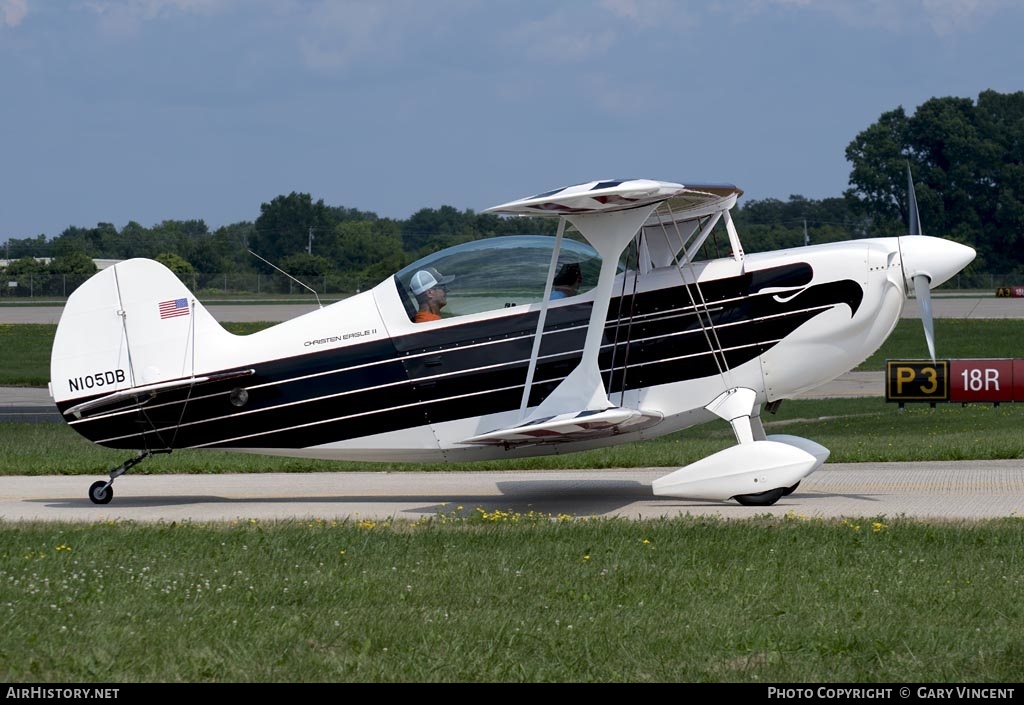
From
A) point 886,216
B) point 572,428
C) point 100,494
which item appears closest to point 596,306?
point 572,428

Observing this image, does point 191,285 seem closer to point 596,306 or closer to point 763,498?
point 596,306

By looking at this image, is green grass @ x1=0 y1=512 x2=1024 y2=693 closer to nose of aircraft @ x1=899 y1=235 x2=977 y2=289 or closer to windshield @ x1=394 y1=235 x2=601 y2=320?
windshield @ x1=394 y1=235 x2=601 y2=320

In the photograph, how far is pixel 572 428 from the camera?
1073 cm

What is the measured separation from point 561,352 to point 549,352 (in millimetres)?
113

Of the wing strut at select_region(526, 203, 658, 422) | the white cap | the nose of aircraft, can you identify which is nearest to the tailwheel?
the wing strut at select_region(526, 203, 658, 422)

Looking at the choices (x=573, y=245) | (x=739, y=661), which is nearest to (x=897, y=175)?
(x=573, y=245)

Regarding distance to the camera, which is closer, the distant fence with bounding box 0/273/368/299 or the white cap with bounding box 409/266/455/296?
the white cap with bounding box 409/266/455/296

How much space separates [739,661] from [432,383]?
5969 millimetres

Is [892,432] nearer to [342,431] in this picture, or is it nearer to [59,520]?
[342,431]

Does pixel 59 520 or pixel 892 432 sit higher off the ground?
pixel 59 520

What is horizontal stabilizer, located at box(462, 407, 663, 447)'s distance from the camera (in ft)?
34.7

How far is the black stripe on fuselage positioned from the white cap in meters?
0.42

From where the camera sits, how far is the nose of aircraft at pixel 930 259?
37.2ft

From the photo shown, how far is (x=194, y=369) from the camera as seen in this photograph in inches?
469
